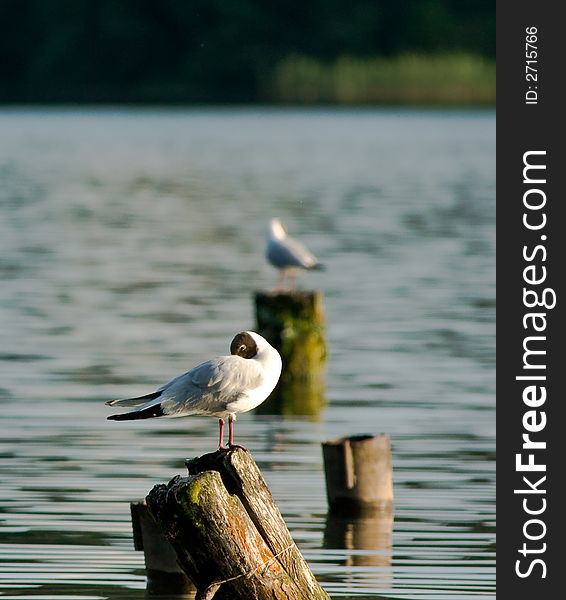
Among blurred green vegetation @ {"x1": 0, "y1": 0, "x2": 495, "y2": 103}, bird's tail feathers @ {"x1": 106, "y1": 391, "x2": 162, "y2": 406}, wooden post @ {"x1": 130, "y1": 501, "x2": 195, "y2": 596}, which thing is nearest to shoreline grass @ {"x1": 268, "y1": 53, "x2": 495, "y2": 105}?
blurred green vegetation @ {"x1": 0, "y1": 0, "x2": 495, "y2": 103}

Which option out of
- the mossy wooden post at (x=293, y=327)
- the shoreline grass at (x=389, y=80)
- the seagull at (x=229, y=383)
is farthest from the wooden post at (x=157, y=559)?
the shoreline grass at (x=389, y=80)

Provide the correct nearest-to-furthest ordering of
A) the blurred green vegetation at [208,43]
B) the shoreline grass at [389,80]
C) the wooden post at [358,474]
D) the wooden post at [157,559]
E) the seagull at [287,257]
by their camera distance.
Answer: the wooden post at [157,559], the wooden post at [358,474], the seagull at [287,257], the shoreline grass at [389,80], the blurred green vegetation at [208,43]

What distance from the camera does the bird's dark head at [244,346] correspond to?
8047 mm

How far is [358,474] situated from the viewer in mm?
10414

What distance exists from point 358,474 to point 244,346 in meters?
2.52

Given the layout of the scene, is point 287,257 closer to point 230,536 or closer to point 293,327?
point 293,327

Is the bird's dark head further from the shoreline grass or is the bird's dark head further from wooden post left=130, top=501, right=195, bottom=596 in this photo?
the shoreline grass

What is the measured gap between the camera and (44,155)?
172 feet

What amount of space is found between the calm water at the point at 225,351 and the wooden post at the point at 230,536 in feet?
5.41

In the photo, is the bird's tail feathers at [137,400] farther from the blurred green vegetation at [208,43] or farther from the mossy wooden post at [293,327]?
the blurred green vegetation at [208,43]

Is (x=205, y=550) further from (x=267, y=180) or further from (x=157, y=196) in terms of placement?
(x=267, y=180)

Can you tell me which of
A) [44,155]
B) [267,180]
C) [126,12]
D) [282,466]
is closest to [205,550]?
[282,466]

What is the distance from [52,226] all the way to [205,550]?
2265 centimetres

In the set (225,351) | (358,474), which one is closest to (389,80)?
(225,351)
